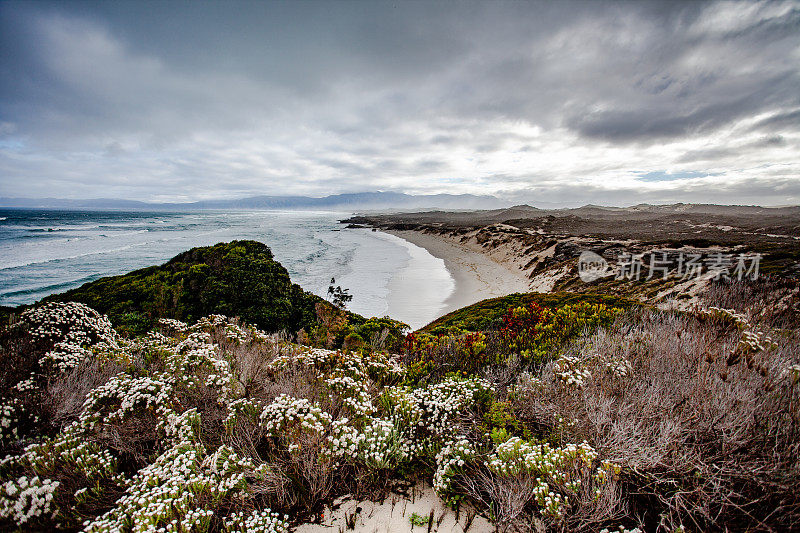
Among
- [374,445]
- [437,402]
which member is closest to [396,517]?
[374,445]


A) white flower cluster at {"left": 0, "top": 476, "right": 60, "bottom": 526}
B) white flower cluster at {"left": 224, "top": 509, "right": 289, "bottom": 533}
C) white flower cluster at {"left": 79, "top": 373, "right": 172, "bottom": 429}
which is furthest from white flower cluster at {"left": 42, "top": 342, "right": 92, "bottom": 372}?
white flower cluster at {"left": 224, "top": 509, "right": 289, "bottom": 533}

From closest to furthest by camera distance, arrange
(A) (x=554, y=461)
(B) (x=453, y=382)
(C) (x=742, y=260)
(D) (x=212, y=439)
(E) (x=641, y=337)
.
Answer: (A) (x=554, y=461) < (D) (x=212, y=439) < (B) (x=453, y=382) < (E) (x=641, y=337) < (C) (x=742, y=260)

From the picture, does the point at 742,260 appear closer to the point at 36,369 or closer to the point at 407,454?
the point at 407,454

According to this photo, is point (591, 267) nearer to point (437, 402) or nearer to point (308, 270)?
point (308, 270)

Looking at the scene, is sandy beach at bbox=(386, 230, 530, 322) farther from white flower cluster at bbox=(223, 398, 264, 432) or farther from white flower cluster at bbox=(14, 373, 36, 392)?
white flower cluster at bbox=(14, 373, 36, 392)

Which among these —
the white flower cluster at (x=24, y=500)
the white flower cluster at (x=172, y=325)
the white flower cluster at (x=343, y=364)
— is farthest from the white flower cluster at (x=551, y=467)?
the white flower cluster at (x=172, y=325)

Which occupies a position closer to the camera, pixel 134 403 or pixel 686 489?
pixel 686 489

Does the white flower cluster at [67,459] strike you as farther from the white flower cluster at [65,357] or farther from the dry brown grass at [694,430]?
the dry brown grass at [694,430]

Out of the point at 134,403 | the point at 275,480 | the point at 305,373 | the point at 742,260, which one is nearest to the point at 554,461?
the point at 275,480
